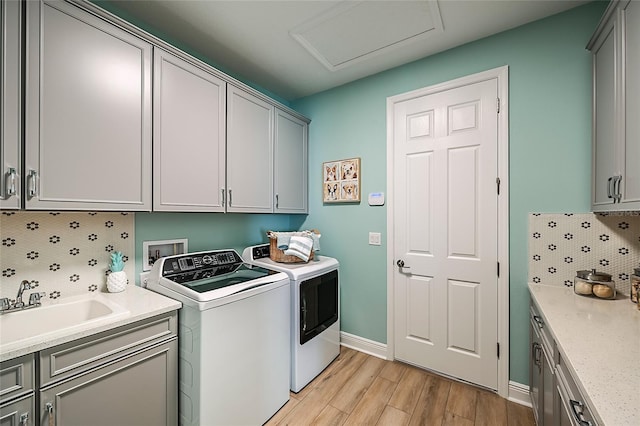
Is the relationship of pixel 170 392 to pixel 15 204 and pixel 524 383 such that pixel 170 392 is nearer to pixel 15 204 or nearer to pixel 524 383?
pixel 15 204

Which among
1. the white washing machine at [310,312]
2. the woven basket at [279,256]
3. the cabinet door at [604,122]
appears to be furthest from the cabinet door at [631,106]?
the woven basket at [279,256]

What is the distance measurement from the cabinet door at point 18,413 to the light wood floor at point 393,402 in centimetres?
120

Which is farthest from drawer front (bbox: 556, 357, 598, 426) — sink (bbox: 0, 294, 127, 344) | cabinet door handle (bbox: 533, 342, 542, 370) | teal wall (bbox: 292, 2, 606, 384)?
sink (bbox: 0, 294, 127, 344)

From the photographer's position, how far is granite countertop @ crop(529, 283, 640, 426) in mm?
685

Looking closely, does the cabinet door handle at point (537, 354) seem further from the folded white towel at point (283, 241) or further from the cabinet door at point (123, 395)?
the cabinet door at point (123, 395)

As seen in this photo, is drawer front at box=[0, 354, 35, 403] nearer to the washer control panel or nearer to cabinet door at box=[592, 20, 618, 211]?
the washer control panel

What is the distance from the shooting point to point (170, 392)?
1.39 metres

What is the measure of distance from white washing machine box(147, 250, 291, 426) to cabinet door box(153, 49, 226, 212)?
0.44 metres

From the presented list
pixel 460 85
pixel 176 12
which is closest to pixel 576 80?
pixel 460 85

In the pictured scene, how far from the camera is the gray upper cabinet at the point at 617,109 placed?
3.70 feet

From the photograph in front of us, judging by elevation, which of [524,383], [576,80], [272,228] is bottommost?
[524,383]

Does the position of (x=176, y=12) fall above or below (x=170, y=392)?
above

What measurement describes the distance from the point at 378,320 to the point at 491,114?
1.95m

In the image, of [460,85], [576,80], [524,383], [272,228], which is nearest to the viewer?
[576,80]
